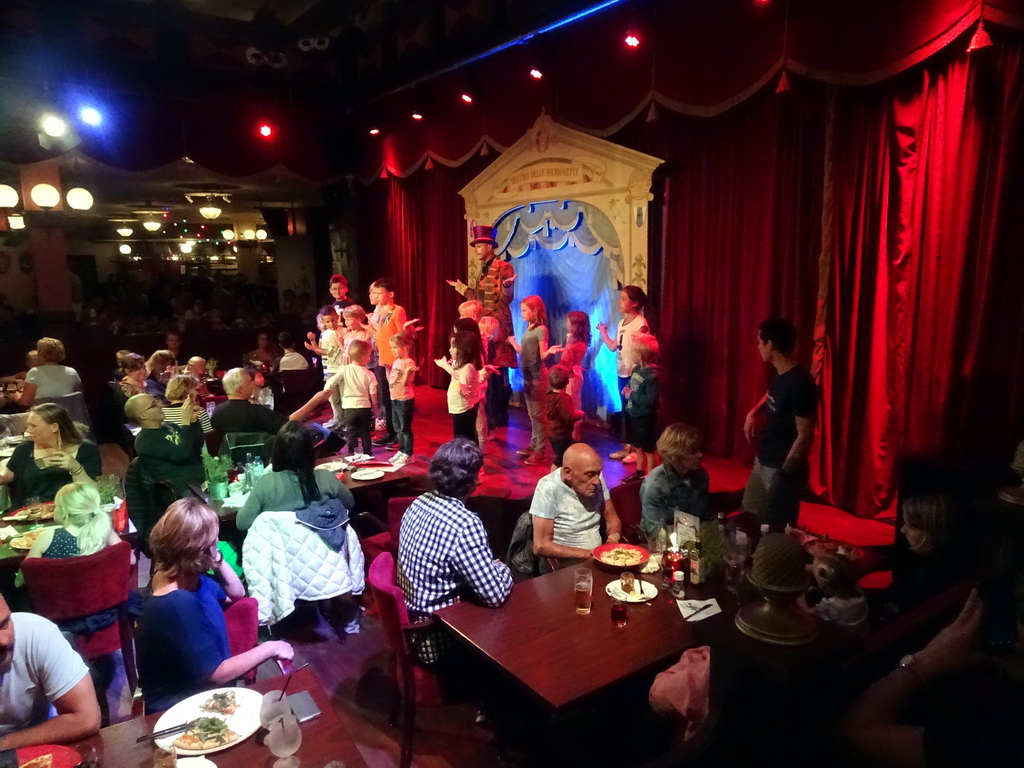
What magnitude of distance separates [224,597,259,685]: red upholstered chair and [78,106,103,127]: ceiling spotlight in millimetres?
7699

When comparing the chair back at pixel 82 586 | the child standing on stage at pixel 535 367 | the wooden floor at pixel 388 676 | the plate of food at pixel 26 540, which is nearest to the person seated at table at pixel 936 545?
the wooden floor at pixel 388 676

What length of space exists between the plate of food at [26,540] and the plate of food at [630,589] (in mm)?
2642

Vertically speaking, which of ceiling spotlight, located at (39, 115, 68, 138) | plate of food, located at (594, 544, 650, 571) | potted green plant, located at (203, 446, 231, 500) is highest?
ceiling spotlight, located at (39, 115, 68, 138)

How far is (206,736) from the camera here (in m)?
1.90

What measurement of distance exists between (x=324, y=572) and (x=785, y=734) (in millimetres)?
2792

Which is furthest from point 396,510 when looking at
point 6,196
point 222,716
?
point 6,196

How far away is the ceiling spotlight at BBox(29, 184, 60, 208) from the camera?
27.3 ft

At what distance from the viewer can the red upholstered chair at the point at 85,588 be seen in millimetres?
2896

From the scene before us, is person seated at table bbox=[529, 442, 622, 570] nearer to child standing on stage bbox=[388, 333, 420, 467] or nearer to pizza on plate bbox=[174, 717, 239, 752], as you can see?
pizza on plate bbox=[174, 717, 239, 752]

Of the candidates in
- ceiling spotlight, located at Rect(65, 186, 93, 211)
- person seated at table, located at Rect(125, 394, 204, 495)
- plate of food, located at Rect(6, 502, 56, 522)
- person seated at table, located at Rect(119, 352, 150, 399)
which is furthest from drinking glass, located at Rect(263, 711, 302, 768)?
ceiling spotlight, located at Rect(65, 186, 93, 211)

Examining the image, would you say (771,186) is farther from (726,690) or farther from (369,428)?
(726,690)

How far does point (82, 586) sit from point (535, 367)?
3747 millimetres

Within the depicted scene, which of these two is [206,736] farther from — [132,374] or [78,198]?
[78,198]

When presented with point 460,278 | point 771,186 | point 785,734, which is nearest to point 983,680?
point 785,734
